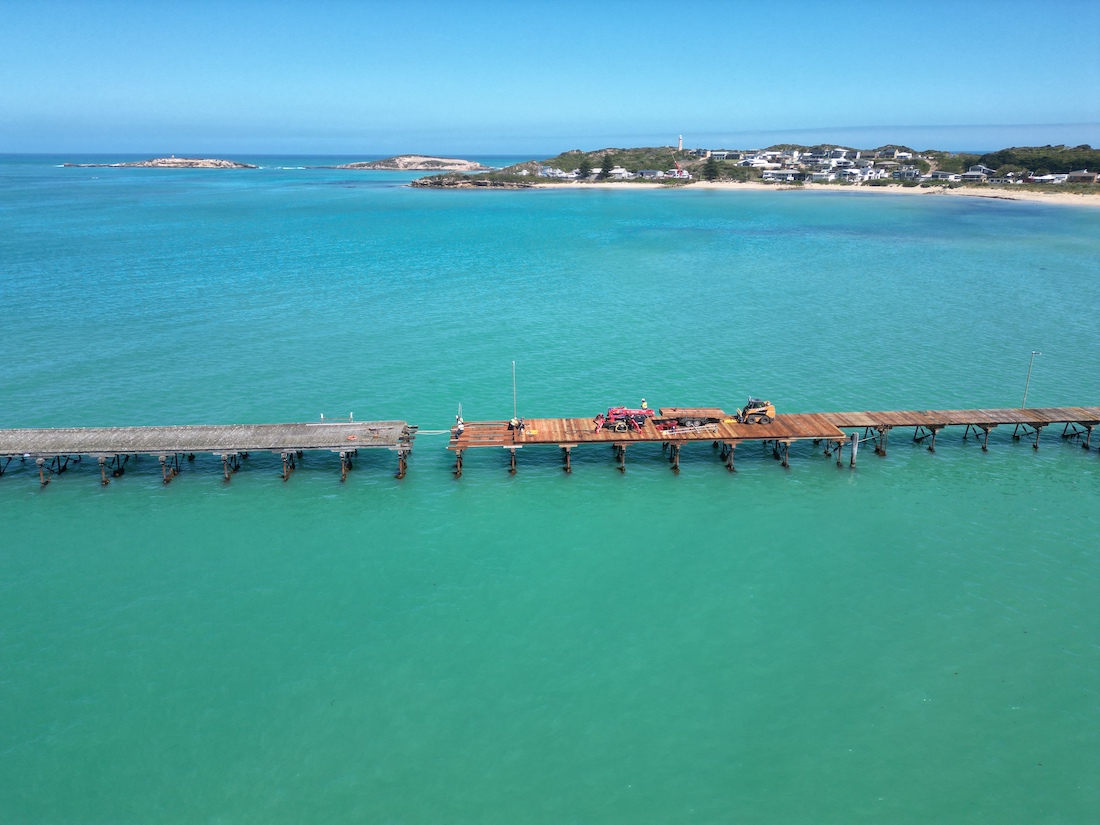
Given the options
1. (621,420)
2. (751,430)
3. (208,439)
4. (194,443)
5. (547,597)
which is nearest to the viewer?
(547,597)

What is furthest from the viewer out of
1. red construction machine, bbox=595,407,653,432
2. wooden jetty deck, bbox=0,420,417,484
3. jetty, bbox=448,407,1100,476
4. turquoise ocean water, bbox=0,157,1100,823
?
red construction machine, bbox=595,407,653,432

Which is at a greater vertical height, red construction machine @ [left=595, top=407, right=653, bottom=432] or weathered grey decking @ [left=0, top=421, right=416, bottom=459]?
red construction machine @ [left=595, top=407, right=653, bottom=432]

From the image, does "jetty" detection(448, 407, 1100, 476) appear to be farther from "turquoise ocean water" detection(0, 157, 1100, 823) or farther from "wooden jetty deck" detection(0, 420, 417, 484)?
"wooden jetty deck" detection(0, 420, 417, 484)

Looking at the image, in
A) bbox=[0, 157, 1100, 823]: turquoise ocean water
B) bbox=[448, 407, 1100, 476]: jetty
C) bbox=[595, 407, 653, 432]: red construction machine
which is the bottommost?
bbox=[0, 157, 1100, 823]: turquoise ocean water

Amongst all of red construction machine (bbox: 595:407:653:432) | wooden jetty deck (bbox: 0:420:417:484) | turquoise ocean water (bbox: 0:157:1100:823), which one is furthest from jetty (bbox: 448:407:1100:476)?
wooden jetty deck (bbox: 0:420:417:484)

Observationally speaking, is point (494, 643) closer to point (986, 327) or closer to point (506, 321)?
point (506, 321)

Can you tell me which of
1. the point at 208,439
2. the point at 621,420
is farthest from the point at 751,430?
the point at 208,439

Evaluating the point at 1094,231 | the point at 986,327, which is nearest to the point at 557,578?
the point at 986,327

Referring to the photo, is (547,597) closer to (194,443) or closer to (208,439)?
(208,439)
